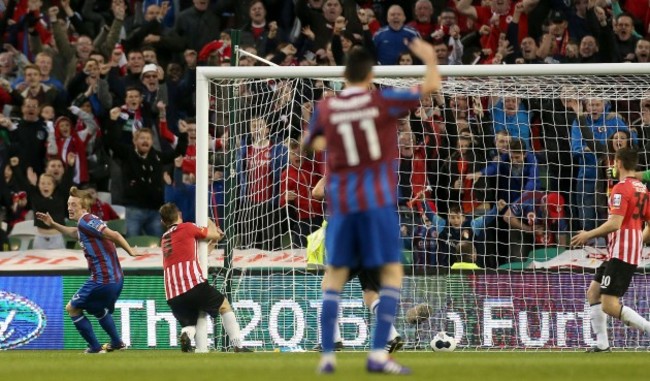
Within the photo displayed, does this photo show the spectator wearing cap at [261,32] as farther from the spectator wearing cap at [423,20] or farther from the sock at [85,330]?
the sock at [85,330]

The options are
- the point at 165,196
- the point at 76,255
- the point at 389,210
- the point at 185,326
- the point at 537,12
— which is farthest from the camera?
the point at 537,12

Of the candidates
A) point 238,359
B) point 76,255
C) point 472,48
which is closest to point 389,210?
point 238,359

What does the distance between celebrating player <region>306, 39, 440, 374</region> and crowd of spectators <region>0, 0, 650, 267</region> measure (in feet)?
22.9

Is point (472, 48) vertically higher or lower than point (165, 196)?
higher

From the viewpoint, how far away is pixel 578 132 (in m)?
16.9

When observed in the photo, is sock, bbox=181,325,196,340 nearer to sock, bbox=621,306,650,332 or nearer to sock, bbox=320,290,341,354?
sock, bbox=621,306,650,332

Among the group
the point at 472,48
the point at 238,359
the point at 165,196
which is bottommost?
the point at 238,359

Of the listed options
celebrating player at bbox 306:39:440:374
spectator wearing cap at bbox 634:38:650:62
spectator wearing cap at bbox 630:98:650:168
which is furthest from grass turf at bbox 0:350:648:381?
spectator wearing cap at bbox 634:38:650:62

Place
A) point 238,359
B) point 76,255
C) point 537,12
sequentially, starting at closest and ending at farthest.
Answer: point 238,359 → point 76,255 → point 537,12

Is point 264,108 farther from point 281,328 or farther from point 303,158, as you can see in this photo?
point 281,328

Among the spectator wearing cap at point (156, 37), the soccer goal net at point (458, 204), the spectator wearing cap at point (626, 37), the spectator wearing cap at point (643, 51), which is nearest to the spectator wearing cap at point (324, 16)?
the spectator wearing cap at point (156, 37)

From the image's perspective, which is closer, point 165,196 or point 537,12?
point 165,196

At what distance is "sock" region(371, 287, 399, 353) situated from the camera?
9.12 meters

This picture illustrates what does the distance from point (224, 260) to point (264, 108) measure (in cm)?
197
